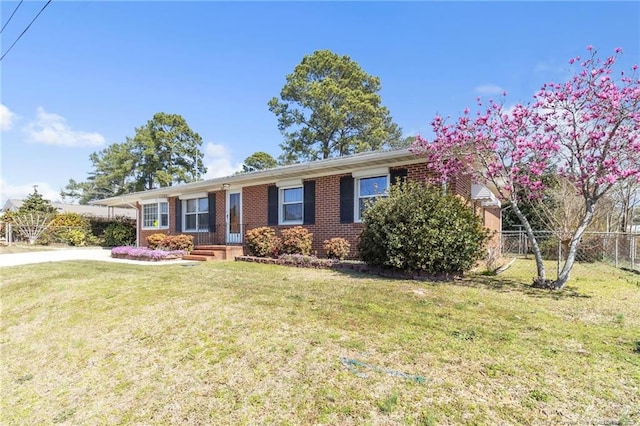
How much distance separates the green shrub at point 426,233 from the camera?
303 inches

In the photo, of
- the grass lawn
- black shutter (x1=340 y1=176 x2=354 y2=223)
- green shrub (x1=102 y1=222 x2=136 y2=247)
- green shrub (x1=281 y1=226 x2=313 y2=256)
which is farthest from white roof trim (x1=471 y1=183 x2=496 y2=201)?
green shrub (x1=102 y1=222 x2=136 y2=247)

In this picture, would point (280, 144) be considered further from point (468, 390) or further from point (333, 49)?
point (468, 390)

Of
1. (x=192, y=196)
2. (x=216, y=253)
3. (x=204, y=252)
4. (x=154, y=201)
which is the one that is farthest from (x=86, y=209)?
(x=216, y=253)

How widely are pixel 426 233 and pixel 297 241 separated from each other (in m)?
4.76

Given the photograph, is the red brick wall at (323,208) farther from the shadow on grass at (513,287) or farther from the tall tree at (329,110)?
the tall tree at (329,110)

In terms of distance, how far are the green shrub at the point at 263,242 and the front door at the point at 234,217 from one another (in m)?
2.13

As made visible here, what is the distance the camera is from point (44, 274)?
937 cm

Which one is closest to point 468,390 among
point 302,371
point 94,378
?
point 302,371

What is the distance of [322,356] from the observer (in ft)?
12.2

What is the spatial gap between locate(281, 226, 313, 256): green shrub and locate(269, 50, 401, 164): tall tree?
18625 millimetres

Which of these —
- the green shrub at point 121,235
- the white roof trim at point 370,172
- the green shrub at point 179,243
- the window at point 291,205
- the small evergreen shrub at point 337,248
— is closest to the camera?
the white roof trim at point 370,172

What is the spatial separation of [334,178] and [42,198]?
30.5 metres

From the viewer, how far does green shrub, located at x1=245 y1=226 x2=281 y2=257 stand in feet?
39.5

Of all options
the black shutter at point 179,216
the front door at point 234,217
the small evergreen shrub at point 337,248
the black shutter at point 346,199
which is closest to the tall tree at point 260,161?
the black shutter at point 179,216
